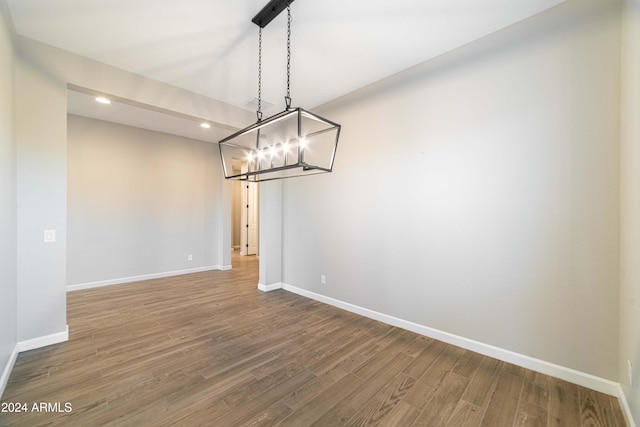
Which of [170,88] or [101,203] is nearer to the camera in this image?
[170,88]

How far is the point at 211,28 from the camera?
2.37 meters

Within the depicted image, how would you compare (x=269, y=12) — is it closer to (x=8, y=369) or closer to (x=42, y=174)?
(x=42, y=174)

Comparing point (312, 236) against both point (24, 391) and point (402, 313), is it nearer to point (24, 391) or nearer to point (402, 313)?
point (402, 313)

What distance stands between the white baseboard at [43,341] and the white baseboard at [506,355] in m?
3.21

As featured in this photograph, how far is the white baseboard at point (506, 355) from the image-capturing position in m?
1.94

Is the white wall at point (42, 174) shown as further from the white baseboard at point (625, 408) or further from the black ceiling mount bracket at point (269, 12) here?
the white baseboard at point (625, 408)

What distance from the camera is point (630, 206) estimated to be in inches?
66.2

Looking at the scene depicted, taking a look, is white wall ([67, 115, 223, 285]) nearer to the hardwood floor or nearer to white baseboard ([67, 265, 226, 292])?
white baseboard ([67, 265, 226, 292])

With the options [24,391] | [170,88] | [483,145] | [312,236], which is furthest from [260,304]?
[483,145]

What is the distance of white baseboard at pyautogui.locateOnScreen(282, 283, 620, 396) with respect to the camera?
194cm

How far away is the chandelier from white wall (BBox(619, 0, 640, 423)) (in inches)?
75.9

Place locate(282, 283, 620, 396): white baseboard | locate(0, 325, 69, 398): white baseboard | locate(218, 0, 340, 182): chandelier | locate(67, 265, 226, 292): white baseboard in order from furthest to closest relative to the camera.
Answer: locate(67, 265, 226, 292): white baseboard < locate(0, 325, 69, 398): white baseboard < locate(282, 283, 620, 396): white baseboard < locate(218, 0, 340, 182): chandelier

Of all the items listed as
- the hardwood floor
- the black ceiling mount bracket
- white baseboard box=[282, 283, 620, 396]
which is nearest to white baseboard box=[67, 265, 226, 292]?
the hardwood floor

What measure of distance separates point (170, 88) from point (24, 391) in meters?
3.32
